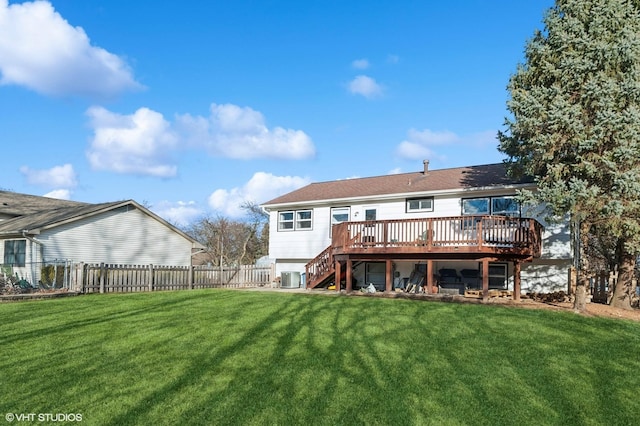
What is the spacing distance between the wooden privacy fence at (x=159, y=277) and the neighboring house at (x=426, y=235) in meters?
1.84

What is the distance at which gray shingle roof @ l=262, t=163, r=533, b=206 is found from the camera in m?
18.0

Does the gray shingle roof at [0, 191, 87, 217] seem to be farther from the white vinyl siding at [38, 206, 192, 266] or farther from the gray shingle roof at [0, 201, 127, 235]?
the white vinyl siding at [38, 206, 192, 266]

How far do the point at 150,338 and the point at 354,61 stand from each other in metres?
18.5

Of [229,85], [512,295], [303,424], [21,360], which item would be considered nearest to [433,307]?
[512,295]

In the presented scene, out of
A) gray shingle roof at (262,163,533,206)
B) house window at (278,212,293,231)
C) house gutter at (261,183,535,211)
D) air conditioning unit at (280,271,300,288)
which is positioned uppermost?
gray shingle roof at (262,163,533,206)

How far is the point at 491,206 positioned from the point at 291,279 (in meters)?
8.95

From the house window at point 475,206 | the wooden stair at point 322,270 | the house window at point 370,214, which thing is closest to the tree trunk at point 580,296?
the house window at point 475,206

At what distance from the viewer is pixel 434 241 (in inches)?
577

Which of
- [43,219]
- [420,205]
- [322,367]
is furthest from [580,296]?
[43,219]

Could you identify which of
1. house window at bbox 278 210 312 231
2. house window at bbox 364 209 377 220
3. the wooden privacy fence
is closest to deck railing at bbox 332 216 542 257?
house window at bbox 364 209 377 220

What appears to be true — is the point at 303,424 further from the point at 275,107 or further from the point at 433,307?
the point at 275,107

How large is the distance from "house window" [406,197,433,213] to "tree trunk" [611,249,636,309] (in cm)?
705

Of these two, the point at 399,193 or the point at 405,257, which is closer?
the point at 405,257

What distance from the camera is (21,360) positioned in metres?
6.95
